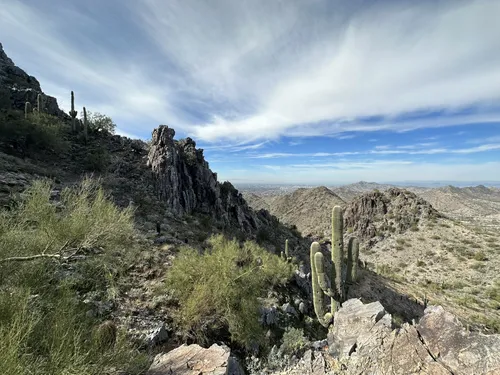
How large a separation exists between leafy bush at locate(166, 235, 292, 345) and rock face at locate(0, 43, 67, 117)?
24.4m

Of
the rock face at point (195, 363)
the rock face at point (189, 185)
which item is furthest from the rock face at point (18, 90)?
the rock face at point (195, 363)

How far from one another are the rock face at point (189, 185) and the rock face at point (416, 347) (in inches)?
613

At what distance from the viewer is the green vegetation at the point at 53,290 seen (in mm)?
3189

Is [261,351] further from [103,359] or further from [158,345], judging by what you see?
[103,359]

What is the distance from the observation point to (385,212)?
44406mm

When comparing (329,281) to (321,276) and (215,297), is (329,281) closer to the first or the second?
(321,276)

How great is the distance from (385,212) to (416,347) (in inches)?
1699

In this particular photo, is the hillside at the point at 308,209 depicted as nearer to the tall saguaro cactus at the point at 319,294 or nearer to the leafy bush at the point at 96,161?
the leafy bush at the point at 96,161

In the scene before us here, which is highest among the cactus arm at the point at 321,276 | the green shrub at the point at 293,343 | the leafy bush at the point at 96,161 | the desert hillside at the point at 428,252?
the leafy bush at the point at 96,161

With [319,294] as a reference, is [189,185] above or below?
above

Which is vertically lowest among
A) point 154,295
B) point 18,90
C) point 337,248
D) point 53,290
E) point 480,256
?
point 480,256

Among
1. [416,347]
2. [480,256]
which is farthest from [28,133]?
[480,256]

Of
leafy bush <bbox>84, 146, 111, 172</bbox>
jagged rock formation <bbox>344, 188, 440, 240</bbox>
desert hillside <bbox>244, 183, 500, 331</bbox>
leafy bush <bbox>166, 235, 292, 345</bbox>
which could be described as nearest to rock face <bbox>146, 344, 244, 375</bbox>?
leafy bush <bbox>166, 235, 292, 345</bbox>

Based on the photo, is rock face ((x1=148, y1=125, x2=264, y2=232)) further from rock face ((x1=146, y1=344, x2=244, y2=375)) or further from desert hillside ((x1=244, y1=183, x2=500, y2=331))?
desert hillside ((x1=244, y1=183, x2=500, y2=331))
